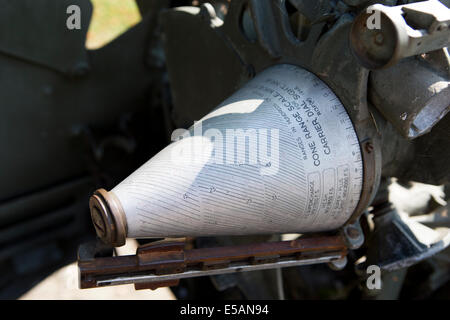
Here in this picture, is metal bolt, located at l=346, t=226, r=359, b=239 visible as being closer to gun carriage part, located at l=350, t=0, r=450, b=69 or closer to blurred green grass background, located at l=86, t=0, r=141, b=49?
gun carriage part, located at l=350, t=0, r=450, b=69

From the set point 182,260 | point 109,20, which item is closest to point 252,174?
point 182,260

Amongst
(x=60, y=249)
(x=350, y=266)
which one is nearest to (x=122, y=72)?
(x=60, y=249)

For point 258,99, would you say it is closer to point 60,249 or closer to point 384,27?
point 384,27

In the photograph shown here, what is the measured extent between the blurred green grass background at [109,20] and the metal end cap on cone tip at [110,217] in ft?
3.08

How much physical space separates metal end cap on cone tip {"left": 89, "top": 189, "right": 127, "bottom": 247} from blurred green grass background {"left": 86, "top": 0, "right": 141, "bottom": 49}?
0.94m

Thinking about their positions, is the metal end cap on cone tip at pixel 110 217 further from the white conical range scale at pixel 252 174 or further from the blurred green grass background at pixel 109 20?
the blurred green grass background at pixel 109 20

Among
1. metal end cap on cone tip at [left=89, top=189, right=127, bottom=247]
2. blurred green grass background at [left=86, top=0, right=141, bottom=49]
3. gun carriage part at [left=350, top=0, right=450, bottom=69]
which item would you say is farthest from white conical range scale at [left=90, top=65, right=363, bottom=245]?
blurred green grass background at [left=86, top=0, right=141, bottom=49]

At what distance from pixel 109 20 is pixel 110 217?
1032mm

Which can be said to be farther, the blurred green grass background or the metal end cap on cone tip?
the blurred green grass background

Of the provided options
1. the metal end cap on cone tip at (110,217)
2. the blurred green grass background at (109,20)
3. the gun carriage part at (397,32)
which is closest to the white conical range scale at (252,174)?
the metal end cap on cone tip at (110,217)

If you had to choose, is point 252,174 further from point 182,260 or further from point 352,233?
point 352,233

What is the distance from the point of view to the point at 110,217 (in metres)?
0.80

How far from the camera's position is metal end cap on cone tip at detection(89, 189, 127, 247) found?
801 mm

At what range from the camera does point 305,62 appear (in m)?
1.00
